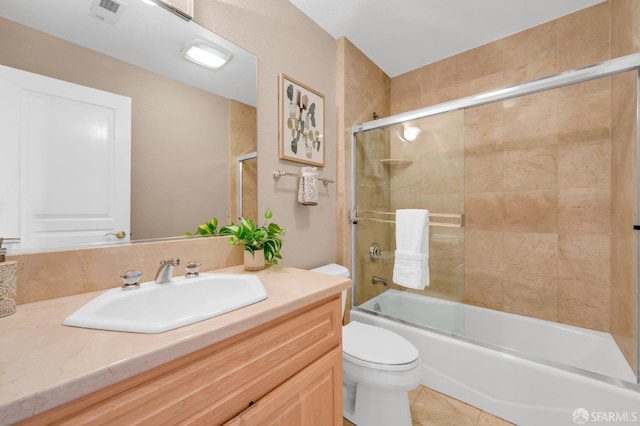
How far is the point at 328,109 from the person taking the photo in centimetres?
188

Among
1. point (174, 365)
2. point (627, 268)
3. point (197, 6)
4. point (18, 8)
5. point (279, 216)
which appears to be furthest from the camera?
point (279, 216)

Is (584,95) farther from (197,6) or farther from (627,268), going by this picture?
(197,6)

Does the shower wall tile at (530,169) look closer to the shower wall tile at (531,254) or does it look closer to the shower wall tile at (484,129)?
the shower wall tile at (484,129)

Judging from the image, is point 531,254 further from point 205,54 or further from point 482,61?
point 205,54

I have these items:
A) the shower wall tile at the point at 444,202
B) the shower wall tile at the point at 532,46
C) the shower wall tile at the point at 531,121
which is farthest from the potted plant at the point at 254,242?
the shower wall tile at the point at 532,46

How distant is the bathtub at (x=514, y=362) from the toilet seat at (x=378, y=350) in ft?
1.40

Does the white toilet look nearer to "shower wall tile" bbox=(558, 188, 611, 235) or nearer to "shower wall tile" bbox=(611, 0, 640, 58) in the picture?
"shower wall tile" bbox=(558, 188, 611, 235)

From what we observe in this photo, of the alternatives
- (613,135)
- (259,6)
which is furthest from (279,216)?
(613,135)

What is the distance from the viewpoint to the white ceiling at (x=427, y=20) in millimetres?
1627

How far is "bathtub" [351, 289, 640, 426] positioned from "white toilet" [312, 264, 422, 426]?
437mm

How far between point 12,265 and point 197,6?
46.8 inches

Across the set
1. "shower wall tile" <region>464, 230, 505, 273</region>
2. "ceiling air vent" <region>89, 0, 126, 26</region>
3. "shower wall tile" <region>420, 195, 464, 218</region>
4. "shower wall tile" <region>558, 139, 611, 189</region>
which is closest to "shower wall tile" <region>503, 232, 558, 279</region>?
"shower wall tile" <region>464, 230, 505, 273</region>

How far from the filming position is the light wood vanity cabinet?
1.51 ft

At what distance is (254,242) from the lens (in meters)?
1.14
